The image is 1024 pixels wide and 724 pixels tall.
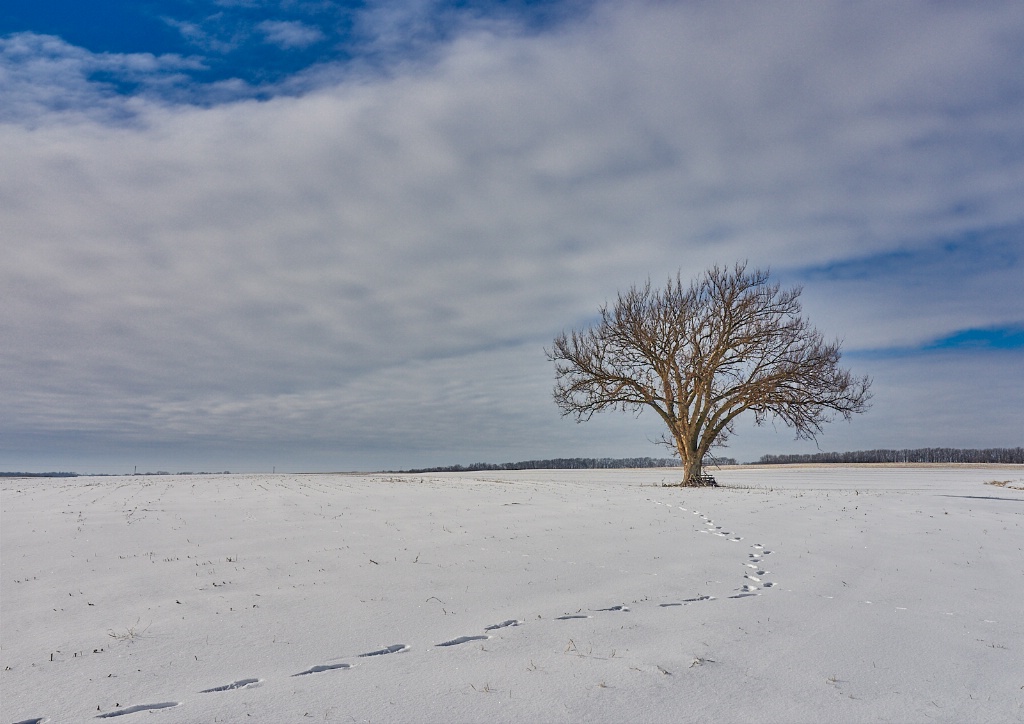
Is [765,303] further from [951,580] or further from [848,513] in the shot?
[951,580]

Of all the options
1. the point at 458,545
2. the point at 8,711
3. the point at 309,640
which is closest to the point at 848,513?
the point at 458,545

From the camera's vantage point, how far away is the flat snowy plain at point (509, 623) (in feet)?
12.2

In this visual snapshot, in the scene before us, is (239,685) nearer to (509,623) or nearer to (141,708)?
(141,708)

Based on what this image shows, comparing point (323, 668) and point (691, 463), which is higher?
point (691, 463)

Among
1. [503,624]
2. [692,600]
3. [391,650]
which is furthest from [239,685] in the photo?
[692,600]

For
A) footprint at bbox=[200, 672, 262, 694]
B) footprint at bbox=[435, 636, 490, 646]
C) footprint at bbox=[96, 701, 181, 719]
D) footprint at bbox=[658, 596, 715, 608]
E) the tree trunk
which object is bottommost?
footprint at bbox=[96, 701, 181, 719]

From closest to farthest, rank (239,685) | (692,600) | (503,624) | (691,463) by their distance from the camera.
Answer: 1. (239,685)
2. (503,624)
3. (692,600)
4. (691,463)

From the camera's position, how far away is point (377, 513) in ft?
40.8

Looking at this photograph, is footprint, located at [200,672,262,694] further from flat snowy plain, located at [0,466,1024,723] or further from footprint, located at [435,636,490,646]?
footprint, located at [435,636,490,646]

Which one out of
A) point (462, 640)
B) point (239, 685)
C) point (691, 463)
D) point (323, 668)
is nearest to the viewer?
point (239, 685)

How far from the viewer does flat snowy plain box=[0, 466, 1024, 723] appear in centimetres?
373

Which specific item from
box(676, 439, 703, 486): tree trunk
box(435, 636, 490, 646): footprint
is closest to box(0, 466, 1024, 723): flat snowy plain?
box(435, 636, 490, 646): footprint

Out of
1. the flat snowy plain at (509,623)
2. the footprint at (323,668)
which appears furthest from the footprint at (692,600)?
the footprint at (323,668)

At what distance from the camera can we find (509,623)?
5.25 metres
